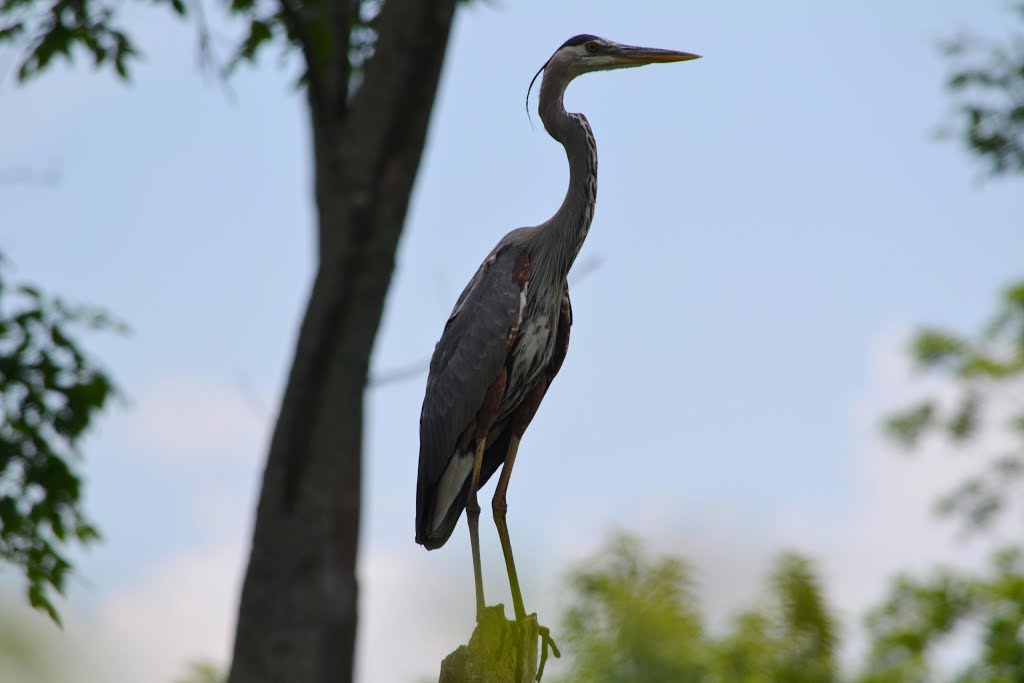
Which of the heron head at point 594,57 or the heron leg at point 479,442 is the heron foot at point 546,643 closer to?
the heron leg at point 479,442

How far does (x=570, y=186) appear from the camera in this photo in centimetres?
560

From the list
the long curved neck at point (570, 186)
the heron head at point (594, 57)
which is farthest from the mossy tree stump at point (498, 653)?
the heron head at point (594, 57)

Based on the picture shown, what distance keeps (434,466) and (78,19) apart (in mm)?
2735

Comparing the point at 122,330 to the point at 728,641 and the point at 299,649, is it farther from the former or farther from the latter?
the point at 728,641

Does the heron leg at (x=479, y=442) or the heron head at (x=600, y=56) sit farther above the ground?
the heron head at (x=600, y=56)

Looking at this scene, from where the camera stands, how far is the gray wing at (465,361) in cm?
548

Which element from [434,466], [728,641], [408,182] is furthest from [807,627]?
[408,182]

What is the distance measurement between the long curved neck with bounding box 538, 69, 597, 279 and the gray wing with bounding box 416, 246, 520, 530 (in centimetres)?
22

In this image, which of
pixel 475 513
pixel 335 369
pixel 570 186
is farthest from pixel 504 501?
pixel 335 369

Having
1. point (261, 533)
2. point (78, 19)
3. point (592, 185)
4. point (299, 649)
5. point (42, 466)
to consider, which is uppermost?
point (78, 19)

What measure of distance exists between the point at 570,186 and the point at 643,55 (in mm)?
811

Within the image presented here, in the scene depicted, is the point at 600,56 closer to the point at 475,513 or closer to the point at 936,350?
the point at 475,513

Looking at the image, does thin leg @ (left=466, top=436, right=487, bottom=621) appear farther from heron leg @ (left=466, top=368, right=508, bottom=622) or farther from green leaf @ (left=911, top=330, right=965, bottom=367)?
green leaf @ (left=911, top=330, right=965, bottom=367)

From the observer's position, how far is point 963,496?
19.1 metres
